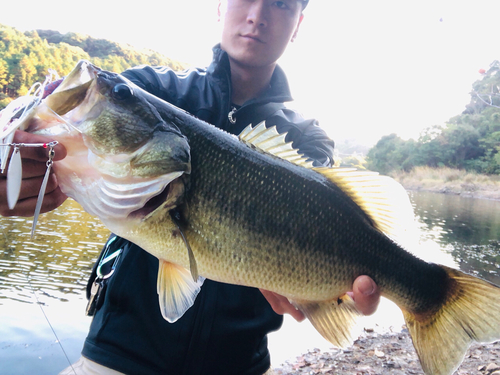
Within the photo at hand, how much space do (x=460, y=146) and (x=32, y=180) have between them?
162 ft

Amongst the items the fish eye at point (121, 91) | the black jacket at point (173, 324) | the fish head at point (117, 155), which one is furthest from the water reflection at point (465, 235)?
the fish eye at point (121, 91)

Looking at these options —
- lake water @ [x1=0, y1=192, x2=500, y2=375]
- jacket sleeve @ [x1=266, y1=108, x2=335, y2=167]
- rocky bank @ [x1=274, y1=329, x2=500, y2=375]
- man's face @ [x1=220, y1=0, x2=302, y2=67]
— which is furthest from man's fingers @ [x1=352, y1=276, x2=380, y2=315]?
rocky bank @ [x1=274, y1=329, x2=500, y2=375]

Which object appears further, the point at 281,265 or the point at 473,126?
the point at 473,126

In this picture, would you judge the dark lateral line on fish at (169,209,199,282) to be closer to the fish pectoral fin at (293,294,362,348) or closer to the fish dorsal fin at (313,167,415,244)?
the fish pectoral fin at (293,294,362,348)

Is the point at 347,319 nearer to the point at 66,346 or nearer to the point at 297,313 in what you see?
the point at 297,313

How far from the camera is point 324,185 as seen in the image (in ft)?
5.90

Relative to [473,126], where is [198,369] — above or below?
below

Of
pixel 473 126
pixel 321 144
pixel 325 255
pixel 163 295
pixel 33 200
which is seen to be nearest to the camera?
pixel 33 200

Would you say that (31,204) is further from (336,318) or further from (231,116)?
(336,318)

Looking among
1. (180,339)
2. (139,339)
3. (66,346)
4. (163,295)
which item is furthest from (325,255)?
(66,346)

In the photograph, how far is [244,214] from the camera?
5.26 ft

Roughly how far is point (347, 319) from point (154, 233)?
1.16 metres

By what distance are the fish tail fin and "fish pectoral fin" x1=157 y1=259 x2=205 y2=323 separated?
119 centimetres

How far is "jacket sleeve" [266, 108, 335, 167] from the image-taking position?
8.05 feet
